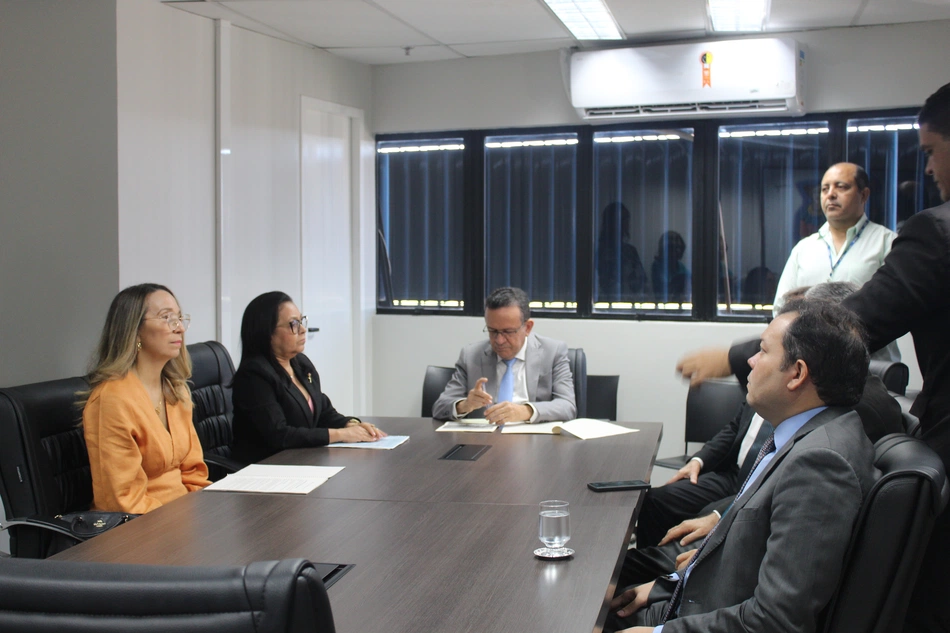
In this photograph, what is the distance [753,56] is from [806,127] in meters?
0.64

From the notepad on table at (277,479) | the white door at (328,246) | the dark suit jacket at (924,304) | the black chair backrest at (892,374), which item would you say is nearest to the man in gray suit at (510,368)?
the notepad on table at (277,479)

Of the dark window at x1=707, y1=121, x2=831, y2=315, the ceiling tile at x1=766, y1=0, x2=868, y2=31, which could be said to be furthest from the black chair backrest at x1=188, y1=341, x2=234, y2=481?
the ceiling tile at x1=766, y1=0, x2=868, y2=31

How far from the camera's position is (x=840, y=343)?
1872mm

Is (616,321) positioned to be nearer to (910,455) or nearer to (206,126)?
(206,126)

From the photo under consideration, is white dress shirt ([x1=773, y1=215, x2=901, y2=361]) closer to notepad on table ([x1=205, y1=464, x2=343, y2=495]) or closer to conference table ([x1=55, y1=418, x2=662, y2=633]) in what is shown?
conference table ([x1=55, y1=418, x2=662, y2=633])

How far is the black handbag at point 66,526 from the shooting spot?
251cm

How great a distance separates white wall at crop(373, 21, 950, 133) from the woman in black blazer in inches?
105

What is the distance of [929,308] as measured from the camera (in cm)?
198

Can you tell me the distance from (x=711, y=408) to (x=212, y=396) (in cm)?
258

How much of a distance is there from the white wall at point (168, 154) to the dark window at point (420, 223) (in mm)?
1783

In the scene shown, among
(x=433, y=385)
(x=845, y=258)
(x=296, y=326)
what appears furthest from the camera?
(x=433, y=385)

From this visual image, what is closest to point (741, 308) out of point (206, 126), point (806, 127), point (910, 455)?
point (806, 127)

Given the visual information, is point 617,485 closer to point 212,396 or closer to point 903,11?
point 212,396

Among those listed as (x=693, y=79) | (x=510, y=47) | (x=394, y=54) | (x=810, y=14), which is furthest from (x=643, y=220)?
(x=394, y=54)
